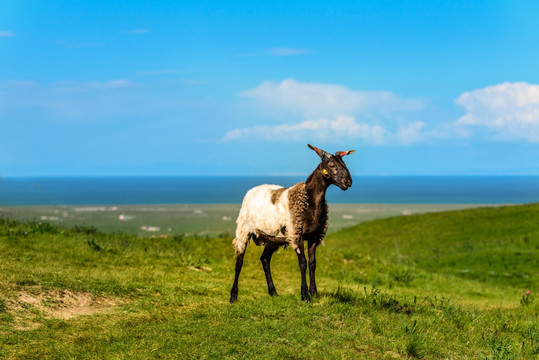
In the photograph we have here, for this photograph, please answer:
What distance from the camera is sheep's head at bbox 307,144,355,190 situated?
12.1m

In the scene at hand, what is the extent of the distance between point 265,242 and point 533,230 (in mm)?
29120

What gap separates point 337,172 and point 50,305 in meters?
7.81

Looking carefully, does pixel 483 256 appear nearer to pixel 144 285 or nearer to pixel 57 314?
pixel 144 285

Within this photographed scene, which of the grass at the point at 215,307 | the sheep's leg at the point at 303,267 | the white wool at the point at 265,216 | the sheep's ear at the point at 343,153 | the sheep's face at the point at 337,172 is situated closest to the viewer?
the grass at the point at 215,307

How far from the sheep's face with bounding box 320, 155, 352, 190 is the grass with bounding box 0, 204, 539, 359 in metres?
3.00

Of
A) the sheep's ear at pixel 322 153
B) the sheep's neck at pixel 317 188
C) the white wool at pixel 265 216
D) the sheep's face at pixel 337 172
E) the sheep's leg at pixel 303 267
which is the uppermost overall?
the sheep's ear at pixel 322 153

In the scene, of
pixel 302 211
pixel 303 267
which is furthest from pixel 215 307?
pixel 302 211

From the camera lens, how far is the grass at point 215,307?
9.89 m

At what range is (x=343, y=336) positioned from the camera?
408 inches

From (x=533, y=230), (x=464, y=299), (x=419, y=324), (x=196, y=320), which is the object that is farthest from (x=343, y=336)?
(x=533, y=230)

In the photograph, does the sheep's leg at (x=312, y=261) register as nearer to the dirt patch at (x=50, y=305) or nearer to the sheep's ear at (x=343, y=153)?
the sheep's ear at (x=343, y=153)

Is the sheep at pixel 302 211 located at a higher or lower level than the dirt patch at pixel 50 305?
higher

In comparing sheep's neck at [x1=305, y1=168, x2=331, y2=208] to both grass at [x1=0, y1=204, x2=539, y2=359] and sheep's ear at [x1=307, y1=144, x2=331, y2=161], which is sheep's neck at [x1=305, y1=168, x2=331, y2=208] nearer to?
sheep's ear at [x1=307, y1=144, x2=331, y2=161]

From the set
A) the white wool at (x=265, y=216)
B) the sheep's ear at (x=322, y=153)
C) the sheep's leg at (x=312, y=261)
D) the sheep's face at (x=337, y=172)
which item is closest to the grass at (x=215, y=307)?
the sheep's leg at (x=312, y=261)
